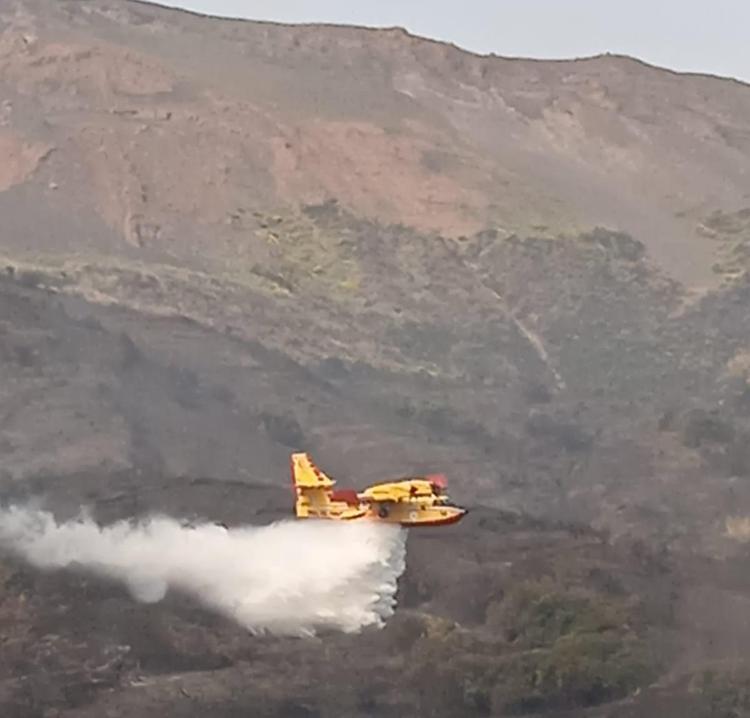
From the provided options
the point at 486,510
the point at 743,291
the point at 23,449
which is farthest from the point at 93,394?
the point at 743,291

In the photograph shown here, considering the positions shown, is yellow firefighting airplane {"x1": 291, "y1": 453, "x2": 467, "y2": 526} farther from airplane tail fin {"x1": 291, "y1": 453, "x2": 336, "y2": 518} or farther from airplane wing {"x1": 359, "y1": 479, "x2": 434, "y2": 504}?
airplane tail fin {"x1": 291, "y1": 453, "x2": 336, "y2": 518}

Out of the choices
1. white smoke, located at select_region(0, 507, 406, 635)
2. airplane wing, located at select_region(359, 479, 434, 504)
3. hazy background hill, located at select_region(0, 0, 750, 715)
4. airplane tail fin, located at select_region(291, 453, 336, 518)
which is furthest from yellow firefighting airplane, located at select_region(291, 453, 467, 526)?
hazy background hill, located at select_region(0, 0, 750, 715)

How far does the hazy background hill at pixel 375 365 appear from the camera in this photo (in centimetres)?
6881

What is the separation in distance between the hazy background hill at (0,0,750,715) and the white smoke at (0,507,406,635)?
3.64 feet

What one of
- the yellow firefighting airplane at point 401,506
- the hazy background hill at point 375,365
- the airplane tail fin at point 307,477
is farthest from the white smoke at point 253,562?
the airplane tail fin at point 307,477

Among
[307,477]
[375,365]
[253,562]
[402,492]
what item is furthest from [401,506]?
[375,365]

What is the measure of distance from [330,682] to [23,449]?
51.5 metres

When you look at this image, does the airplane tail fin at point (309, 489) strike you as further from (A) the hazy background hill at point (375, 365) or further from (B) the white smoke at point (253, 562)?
(A) the hazy background hill at point (375, 365)

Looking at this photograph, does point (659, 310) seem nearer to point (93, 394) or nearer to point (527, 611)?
point (93, 394)

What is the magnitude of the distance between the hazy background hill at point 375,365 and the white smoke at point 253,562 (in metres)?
1.11

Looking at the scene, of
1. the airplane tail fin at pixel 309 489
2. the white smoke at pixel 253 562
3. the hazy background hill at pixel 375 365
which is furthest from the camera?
the airplane tail fin at pixel 309 489

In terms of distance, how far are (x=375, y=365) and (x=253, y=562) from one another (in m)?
78.4

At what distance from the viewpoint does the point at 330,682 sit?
209 feet

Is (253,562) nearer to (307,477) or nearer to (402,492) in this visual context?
(307,477)
